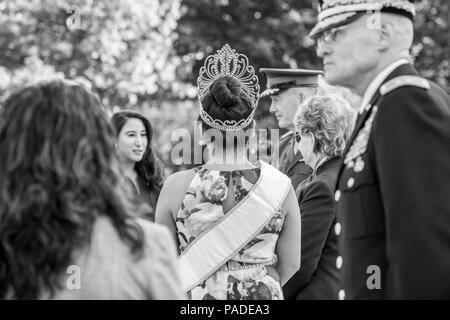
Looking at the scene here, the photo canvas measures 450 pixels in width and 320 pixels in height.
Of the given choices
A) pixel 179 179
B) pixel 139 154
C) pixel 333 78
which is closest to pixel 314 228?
pixel 179 179

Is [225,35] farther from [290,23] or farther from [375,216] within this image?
[375,216]

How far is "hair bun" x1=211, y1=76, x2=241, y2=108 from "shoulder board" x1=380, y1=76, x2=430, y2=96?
129 cm

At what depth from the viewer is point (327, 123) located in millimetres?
5012

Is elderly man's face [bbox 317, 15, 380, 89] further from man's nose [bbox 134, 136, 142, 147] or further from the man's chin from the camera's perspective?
man's nose [bbox 134, 136, 142, 147]

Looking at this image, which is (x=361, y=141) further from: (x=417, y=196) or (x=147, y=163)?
(x=147, y=163)

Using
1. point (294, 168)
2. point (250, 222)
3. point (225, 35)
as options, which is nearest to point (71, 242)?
point (250, 222)

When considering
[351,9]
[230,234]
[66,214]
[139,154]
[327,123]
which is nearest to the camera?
[66,214]

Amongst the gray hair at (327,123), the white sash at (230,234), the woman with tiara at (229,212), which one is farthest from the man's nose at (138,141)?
the white sash at (230,234)

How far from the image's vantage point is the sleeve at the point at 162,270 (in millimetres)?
2400

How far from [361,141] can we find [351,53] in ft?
1.07

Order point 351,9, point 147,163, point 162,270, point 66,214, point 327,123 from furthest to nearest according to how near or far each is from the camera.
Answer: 1. point 147,163
2. point 327,123
3. point 351,9
4. point 162,270
5. point 66,214

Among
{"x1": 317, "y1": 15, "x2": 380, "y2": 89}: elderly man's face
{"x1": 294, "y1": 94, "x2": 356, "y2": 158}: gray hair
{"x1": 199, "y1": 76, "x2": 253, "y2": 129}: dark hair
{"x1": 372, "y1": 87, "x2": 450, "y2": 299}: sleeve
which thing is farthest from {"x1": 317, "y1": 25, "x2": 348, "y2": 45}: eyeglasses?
{"x1": 294, "y1": 94, "x2": 356, "y2": 158}: gray hair

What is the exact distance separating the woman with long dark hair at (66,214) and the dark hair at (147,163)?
440 centimetres

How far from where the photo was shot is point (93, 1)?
14.3 metres
